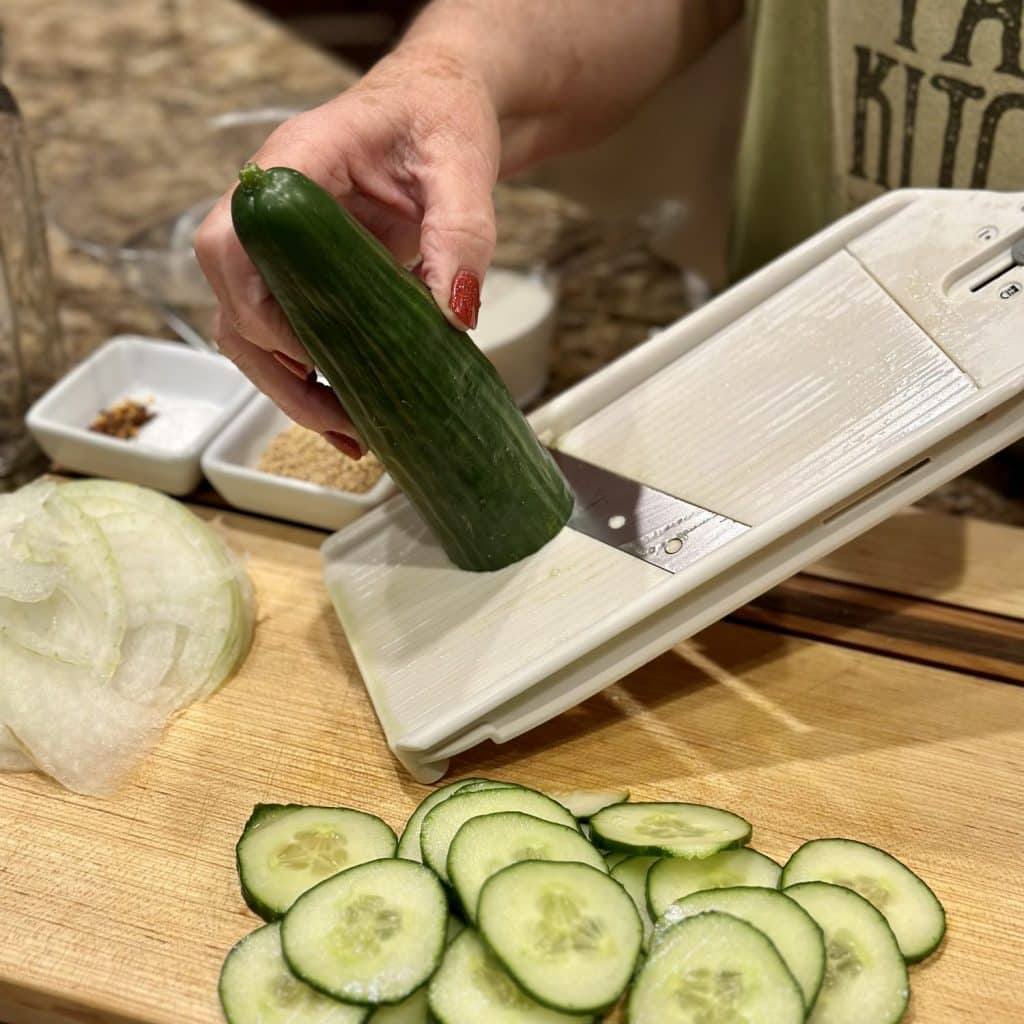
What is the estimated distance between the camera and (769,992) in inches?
51.3

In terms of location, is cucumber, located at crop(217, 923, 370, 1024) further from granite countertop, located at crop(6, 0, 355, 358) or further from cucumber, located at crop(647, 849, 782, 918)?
granite countertop, located at crop(6, 0, 355, 358)

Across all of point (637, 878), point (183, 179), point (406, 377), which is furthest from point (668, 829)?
point (183, 179)

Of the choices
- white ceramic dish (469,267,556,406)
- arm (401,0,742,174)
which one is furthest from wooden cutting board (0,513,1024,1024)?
arm (401,0,742,174)

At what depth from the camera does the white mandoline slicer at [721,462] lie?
1607 millimetres

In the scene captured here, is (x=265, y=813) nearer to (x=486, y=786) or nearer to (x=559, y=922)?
(x=486, y=786)

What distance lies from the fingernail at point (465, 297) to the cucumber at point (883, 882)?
0.82 m

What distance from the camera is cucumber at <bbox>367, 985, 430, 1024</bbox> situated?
136 centimetres

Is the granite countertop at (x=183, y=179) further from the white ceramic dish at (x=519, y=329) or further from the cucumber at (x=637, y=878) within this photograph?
the cucumber at (x=637, y=878)

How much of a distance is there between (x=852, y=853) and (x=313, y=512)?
3.45 ft

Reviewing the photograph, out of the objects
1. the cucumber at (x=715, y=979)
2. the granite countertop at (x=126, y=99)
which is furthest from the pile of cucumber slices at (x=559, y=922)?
the granite countertop at (x=126, y=99)

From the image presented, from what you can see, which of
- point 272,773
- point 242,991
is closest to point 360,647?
point 272,773

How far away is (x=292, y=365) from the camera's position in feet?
5.75

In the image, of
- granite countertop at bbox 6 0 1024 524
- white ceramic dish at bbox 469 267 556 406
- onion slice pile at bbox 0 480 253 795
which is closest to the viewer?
onion slice pile at bbox 0 480 253 795

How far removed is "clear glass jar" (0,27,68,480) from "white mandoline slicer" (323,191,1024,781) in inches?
33.7
